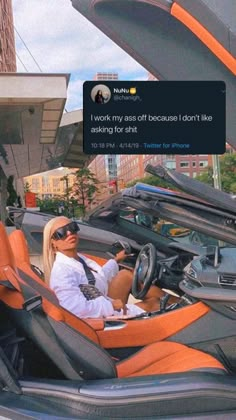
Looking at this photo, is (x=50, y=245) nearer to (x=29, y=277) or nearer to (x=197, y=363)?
(x=29, y=277)

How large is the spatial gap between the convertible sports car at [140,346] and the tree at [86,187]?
35.5 metres

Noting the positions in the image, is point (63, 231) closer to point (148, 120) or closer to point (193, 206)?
point (193, 206)

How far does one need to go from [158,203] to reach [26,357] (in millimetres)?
910

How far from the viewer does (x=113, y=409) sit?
1665 mm

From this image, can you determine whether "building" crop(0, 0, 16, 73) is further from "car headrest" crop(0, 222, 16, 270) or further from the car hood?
"car headrest" crop(0, 222, 16, 270)

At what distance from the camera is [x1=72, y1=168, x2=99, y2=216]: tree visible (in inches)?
1499

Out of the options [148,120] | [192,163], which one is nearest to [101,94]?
[148,120]

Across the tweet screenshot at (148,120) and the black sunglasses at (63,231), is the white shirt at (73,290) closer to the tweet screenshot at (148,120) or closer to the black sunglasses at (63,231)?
the black sunglasses at (63,231)

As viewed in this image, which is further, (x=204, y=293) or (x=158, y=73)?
(x=158, y=73)

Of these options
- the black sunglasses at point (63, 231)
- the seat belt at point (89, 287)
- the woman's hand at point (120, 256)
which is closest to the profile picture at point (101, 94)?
the woman's hand at point (120, 256)

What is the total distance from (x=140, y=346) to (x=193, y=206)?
0.95m

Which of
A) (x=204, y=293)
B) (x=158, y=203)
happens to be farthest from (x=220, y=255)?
(x=158, y=203)

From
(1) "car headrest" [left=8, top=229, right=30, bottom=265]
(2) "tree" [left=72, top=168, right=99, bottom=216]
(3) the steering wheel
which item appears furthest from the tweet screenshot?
(2) "tree" [left=72, top=168, right=99, bottom=216]

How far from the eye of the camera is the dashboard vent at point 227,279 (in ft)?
6.73
